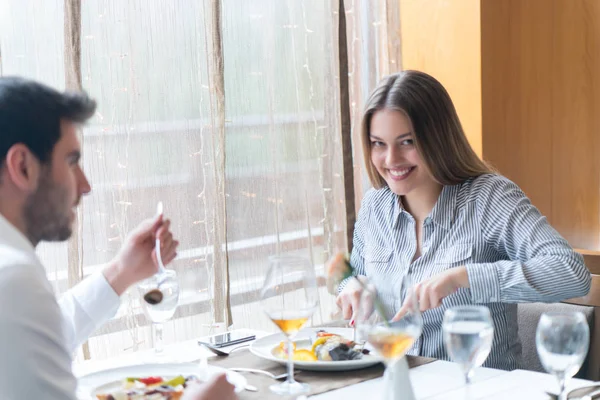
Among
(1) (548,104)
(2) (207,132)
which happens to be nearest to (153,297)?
(2) (207,132)

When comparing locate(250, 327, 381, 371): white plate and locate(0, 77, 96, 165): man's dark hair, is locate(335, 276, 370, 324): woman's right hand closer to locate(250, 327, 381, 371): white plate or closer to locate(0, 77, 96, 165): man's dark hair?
locate(250, 327, 381, 371): white plate

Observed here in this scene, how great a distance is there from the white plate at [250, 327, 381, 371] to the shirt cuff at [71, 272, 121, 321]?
314 mm

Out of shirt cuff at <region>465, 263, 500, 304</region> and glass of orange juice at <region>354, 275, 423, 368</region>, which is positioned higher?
glass of orange juice at <region>354, 275, 423, 368</region>

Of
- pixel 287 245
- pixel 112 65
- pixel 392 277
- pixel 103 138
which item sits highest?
pixel 112 65

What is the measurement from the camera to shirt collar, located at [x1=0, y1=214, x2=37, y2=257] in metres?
1.15

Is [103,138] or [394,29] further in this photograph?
[394,29]

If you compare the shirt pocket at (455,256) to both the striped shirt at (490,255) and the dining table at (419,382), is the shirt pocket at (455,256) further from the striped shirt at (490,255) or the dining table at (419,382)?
the dining table at (419,382)

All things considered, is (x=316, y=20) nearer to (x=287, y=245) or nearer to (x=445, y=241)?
(x=287, y=245)

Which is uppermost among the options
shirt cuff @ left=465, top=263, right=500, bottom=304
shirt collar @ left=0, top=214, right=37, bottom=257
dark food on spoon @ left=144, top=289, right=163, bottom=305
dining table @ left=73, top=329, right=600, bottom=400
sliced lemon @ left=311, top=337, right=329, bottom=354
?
shirt collar @ left=0, top=214, right=37, bottom=257

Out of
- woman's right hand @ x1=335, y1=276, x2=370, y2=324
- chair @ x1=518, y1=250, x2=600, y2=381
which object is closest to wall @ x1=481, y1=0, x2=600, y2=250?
chair @ x1=518, y1=250, x2=600, y2=381

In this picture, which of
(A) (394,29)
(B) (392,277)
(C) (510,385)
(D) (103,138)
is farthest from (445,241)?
(A) (394,29)

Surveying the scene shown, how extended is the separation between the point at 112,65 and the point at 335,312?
1.53 m

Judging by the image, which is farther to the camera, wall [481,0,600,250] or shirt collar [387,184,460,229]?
wall [481,0,600,250]

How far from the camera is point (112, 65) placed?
285cm
